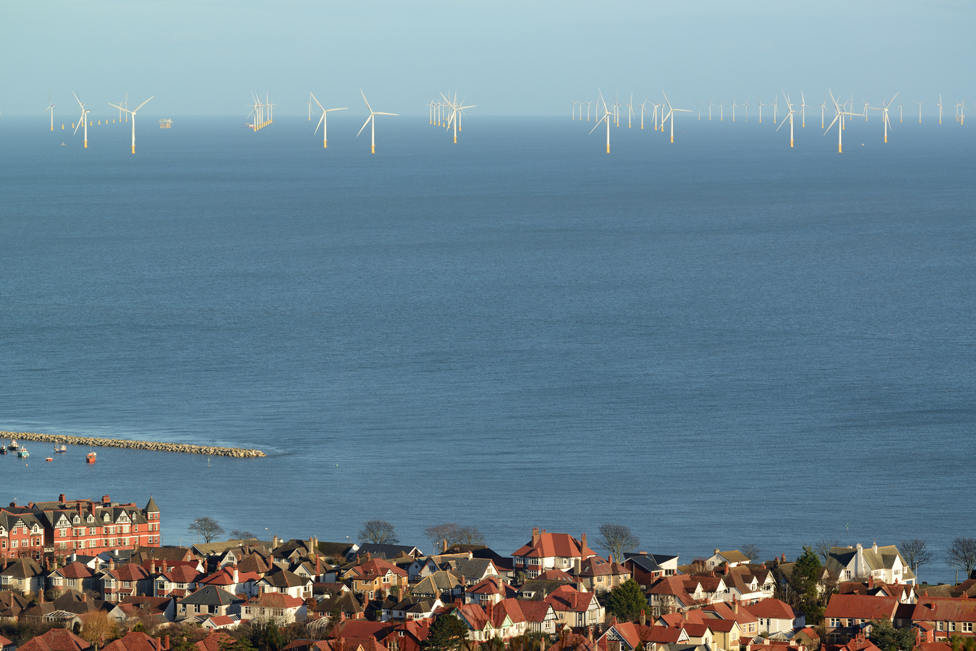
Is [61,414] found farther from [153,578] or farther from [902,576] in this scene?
[902,576]

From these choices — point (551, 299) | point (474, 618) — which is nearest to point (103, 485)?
point (474, 618)

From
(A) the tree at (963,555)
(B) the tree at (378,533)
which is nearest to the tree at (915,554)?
(A) the tree at (963,555)

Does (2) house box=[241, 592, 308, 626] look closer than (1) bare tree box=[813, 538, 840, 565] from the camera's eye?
Yes

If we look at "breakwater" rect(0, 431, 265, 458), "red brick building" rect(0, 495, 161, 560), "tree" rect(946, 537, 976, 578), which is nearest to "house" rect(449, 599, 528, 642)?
"red brick building" rect(0, 495, 161, 560)

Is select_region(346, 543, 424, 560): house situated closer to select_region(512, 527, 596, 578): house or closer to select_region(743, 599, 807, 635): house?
select_region(512, 527, 596, 578): house

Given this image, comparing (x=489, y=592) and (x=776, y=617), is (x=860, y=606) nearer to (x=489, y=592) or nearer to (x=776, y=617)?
(x=776, y=617)

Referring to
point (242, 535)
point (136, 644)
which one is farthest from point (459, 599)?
point (242, 535)
